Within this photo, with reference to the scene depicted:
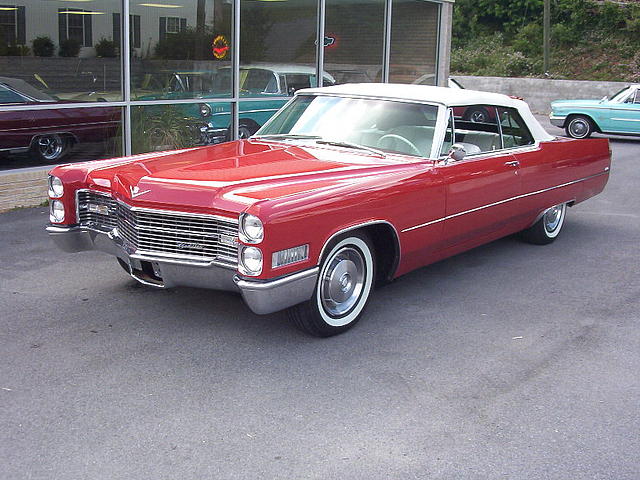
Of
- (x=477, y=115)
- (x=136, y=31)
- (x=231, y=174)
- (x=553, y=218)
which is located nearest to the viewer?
(x=231, y=174)

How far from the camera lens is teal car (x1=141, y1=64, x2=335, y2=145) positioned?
11.0 metres

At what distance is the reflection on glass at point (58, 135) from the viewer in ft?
28.8

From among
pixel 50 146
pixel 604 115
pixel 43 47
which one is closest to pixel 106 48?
pixel 43 47

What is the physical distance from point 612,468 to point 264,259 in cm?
195

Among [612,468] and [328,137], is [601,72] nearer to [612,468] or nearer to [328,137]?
[328,137]

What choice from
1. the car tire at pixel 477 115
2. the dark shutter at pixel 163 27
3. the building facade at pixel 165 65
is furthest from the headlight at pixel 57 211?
the dark shutter at pixel 163 27

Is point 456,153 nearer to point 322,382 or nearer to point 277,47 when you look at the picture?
point 322,382

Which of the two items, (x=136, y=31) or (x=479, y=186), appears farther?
(x=136, y=31)

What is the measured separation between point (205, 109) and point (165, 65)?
839 mm

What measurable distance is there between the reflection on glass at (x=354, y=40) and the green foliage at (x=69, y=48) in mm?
4595

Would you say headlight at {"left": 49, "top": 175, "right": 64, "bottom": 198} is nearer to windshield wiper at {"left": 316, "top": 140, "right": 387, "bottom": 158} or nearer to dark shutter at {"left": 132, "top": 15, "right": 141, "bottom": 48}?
windshield wiper at {"left": 316, "top": 140, "right": 387, "bottom": 158}

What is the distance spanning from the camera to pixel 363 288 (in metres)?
5.05

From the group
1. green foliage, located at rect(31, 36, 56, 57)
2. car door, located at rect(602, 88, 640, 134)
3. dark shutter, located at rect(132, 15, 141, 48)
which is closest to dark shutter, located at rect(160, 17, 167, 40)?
dark shutter, located at rect(132, 15, 141, 48)

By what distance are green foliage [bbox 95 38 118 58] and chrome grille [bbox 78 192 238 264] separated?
5.64 meters
